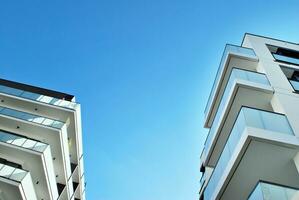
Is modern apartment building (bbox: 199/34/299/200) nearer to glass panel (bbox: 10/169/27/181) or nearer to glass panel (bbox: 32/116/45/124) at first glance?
glass panel (bbox: 10/169/27/181)

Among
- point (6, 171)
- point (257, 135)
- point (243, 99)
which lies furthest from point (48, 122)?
point (257, 135)

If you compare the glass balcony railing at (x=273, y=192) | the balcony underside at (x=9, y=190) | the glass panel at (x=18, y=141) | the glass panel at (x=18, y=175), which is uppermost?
the glass panel at (x=18, y=141)

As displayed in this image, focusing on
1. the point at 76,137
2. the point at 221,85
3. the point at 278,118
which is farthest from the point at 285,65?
the point at 76,137

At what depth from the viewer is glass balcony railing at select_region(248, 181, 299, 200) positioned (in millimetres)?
7457

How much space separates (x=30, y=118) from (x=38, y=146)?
3383mm

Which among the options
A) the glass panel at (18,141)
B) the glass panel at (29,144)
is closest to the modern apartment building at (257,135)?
the glass panel at (29,144)

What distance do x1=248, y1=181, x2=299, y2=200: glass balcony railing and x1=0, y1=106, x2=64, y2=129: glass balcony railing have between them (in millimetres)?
15829

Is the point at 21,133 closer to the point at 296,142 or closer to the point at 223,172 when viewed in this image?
the point at 223,172

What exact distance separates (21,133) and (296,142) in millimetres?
18095

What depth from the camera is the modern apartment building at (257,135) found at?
9.02 meters

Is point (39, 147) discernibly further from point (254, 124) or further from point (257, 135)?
point (257, 135)

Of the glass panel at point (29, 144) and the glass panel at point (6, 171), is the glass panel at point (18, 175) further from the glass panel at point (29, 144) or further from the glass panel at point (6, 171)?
the glass panel at point (29, 144)

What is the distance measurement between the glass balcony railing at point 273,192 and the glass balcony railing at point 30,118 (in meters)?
15.8

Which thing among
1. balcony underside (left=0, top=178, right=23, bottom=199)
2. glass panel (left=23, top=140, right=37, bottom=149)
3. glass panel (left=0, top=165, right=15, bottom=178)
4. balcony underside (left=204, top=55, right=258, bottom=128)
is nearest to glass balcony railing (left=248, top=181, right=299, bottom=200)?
balcony underside (left=204, top=55, right=258, bottom=128)
